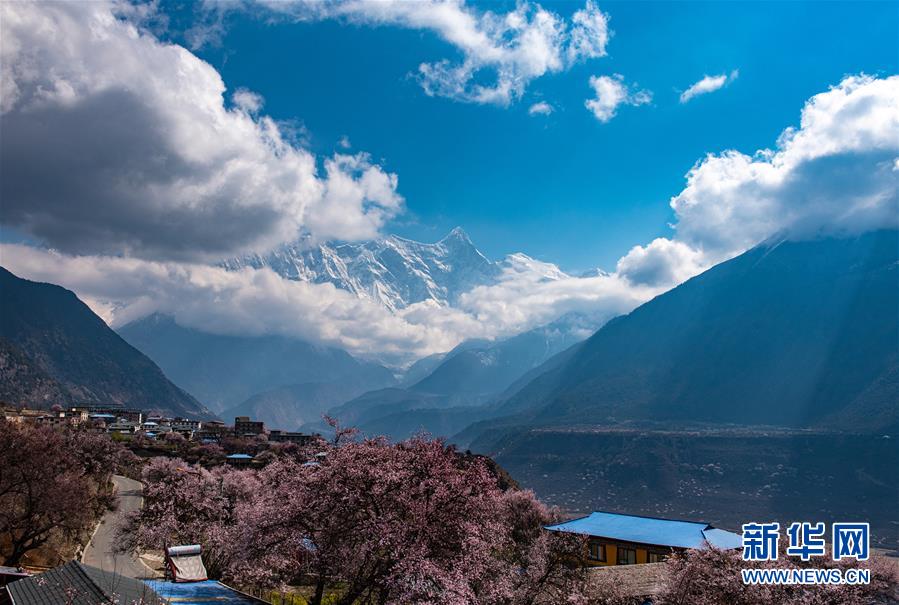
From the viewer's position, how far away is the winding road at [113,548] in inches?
1567

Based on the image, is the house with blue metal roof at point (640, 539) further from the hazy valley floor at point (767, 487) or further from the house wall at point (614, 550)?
the hazy valley floor at point (767, 487)

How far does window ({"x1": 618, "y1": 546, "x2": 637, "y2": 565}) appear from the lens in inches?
1889

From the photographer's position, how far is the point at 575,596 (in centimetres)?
2270

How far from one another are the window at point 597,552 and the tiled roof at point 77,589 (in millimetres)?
41513

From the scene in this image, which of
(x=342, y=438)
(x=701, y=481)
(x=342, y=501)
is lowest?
(x=701, y=481)

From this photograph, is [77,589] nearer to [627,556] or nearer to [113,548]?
[113,548]

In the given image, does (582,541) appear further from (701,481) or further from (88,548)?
(701,481)

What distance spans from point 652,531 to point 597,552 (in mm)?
5737

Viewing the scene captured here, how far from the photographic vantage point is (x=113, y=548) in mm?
41969

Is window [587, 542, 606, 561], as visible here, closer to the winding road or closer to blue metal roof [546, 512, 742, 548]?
blue metal roof [546, 512, 742, 548]

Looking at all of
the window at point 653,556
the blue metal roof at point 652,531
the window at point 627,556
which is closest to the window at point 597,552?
the blue metal roof at point 652,531

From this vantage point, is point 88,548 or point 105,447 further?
point 105,447

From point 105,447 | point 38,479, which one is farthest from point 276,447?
point 38,479

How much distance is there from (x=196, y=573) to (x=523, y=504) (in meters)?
49.2
